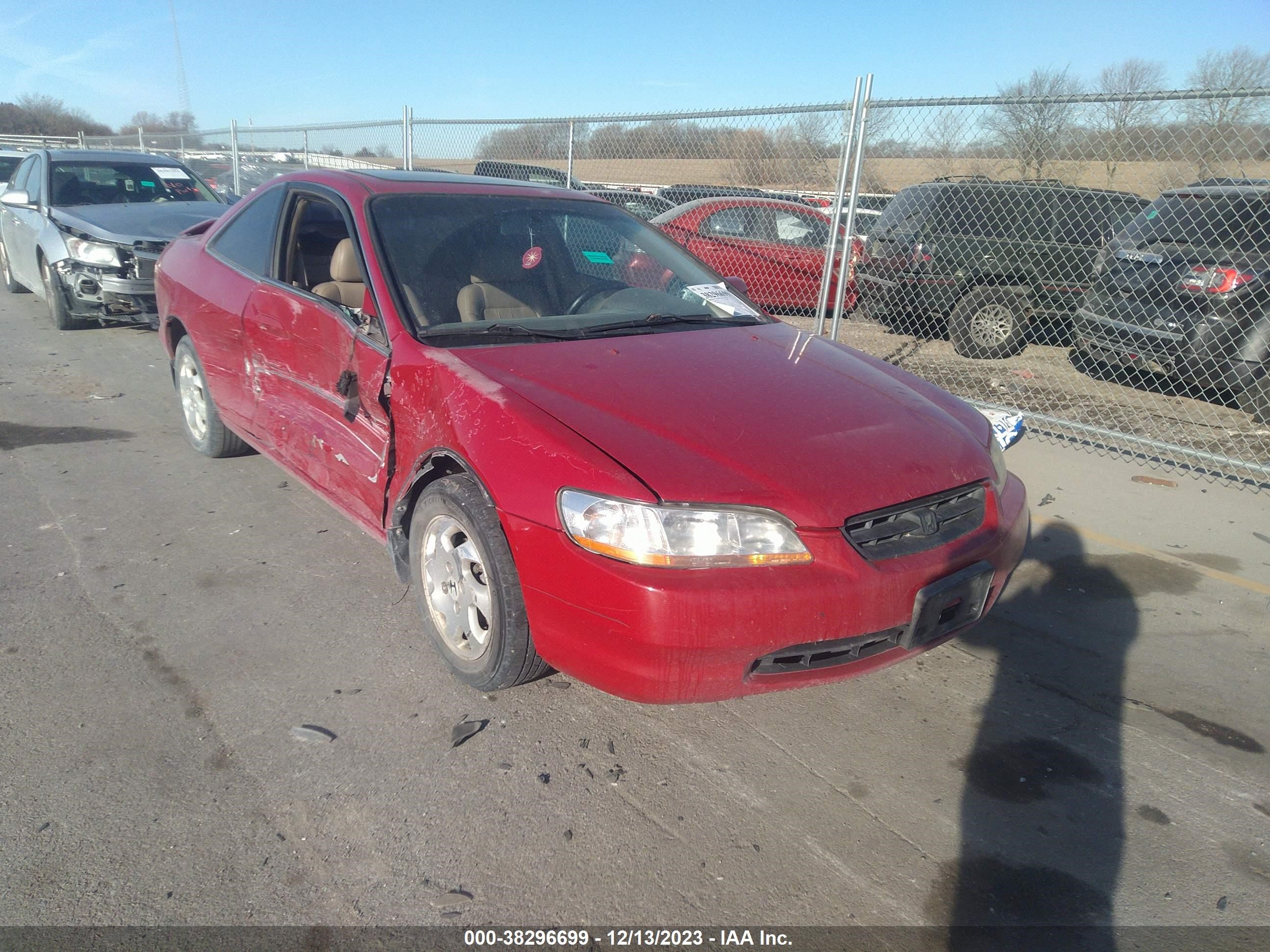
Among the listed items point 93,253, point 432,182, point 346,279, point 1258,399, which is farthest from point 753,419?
point 93,253

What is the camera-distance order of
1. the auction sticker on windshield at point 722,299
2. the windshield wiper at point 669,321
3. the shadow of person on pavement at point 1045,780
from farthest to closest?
the auction sticker on windshield at point 722,299 < the windshield wiper at point 669,321 < the shadow of person on pavement at point 1045,780

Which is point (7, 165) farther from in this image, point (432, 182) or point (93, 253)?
point (432, 182)

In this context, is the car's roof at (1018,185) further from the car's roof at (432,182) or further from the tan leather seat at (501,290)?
the tan leather seat at (501,290)

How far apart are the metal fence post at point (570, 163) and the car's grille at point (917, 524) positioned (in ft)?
23.6

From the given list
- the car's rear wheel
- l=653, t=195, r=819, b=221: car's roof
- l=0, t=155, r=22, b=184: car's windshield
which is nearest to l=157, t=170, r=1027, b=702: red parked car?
l=653, t=195, r=819, b=221: car's roof

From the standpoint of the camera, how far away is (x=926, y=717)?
9.80 feet

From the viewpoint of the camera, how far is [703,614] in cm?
230

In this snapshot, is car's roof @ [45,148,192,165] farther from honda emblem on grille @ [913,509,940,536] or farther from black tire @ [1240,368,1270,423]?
black tire @ [1240,368,1270,423]

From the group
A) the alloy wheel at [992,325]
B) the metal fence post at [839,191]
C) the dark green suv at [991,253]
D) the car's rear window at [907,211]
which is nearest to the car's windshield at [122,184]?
the metal fence post at [839,191]

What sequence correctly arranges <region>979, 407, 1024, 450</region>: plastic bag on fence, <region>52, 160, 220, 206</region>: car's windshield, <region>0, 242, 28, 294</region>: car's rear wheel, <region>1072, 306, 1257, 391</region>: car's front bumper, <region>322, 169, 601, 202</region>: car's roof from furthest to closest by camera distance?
<region>0, 242, 28, 294</region>: car's rear wheel, <region>52, 160, 220, 206</region>: car's windshield, <region>1072, 306, 1257, 391</region>: car's front bumper, <region>979, 407, 1024, 450</region>: plastic bag on fence, <region>322, 169, 601, 202</region>: car's roof

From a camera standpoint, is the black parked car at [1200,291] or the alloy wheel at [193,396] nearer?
the alloy wheel at [193,396]

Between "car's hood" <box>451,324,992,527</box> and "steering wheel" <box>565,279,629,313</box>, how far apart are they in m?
0.40

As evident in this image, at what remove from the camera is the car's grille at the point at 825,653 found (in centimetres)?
242

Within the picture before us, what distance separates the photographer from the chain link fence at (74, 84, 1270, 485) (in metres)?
6.02
